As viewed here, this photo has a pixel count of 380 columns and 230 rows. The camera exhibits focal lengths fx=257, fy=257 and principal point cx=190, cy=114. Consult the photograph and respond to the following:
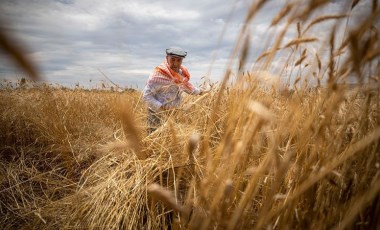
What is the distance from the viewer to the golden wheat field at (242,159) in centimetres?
72

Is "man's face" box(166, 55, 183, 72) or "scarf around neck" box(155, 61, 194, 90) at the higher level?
"man's face" box(166, 55, 183, 72)

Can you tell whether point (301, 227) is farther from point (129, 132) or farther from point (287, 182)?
point (129, 132)

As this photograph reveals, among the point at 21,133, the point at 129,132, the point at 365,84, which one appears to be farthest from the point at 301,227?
Answer: the point at 21,133

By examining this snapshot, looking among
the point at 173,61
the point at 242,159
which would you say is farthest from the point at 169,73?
the point at 242,159

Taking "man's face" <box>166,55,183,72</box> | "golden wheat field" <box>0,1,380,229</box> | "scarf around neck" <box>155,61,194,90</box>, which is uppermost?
"man's face" <box>166,55,183,72</box>

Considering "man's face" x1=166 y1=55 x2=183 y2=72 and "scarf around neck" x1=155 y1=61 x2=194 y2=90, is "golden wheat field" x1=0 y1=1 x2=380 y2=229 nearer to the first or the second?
"scarf around neck" x1=155 y1=61 x2=194 y2=90

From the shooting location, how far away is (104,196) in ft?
5.03

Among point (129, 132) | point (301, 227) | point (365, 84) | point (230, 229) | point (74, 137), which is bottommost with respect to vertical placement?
point (74, 137)

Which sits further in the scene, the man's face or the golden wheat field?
the man's face

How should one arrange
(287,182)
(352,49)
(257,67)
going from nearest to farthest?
1. (352,49)
2. (257,67)
3. (287,182)

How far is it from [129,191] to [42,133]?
230 cm

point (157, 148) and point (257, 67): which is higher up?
point (257, 67)

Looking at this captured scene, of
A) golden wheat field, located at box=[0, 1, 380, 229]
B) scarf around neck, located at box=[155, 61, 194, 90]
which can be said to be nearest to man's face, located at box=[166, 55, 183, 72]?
scarf around neck, located at box=[155, 61, 194, 90]

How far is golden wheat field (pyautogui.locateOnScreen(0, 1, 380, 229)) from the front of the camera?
72 centimetres
